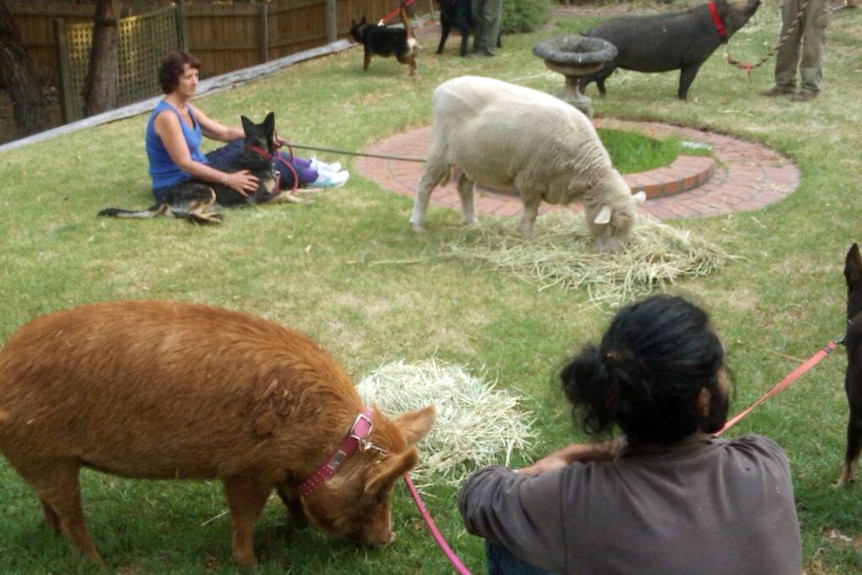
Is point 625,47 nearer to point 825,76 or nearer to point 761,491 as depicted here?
point 825,76

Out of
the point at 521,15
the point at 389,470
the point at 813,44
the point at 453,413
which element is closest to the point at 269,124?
the point at 453,413

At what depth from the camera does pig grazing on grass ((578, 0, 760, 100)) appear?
12.1m

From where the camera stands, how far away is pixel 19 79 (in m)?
15.7

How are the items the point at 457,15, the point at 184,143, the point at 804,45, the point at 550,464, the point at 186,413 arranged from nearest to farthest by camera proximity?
1. the point at 550,464
2. the point at 186,413
3. the point at 184,143
4. the point at 804,45
5. the point at 457,15

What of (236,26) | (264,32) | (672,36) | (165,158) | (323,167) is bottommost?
(323,167)

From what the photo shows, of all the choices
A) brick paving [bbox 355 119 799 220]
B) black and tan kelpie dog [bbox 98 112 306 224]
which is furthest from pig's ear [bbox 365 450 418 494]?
brick paving [bbox 355 119 799 220]

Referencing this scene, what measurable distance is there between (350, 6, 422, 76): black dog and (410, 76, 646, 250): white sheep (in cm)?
694

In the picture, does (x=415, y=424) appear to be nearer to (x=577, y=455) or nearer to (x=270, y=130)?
(x=577, y=455)

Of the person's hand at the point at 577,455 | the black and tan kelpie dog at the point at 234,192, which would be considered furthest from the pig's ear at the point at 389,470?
the black and tan kelpie dog at the point at 234,192

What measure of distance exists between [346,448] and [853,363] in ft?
7.00

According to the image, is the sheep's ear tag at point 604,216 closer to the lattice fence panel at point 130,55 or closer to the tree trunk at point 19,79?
the lattice fence panel at point 130,55

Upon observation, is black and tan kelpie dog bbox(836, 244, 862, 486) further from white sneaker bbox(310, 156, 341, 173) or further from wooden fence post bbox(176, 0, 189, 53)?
wooden fence post bbox(176, 0, 189, 53)

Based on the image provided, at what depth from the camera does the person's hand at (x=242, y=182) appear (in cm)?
822

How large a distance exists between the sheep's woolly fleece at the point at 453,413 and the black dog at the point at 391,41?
31.9ft
